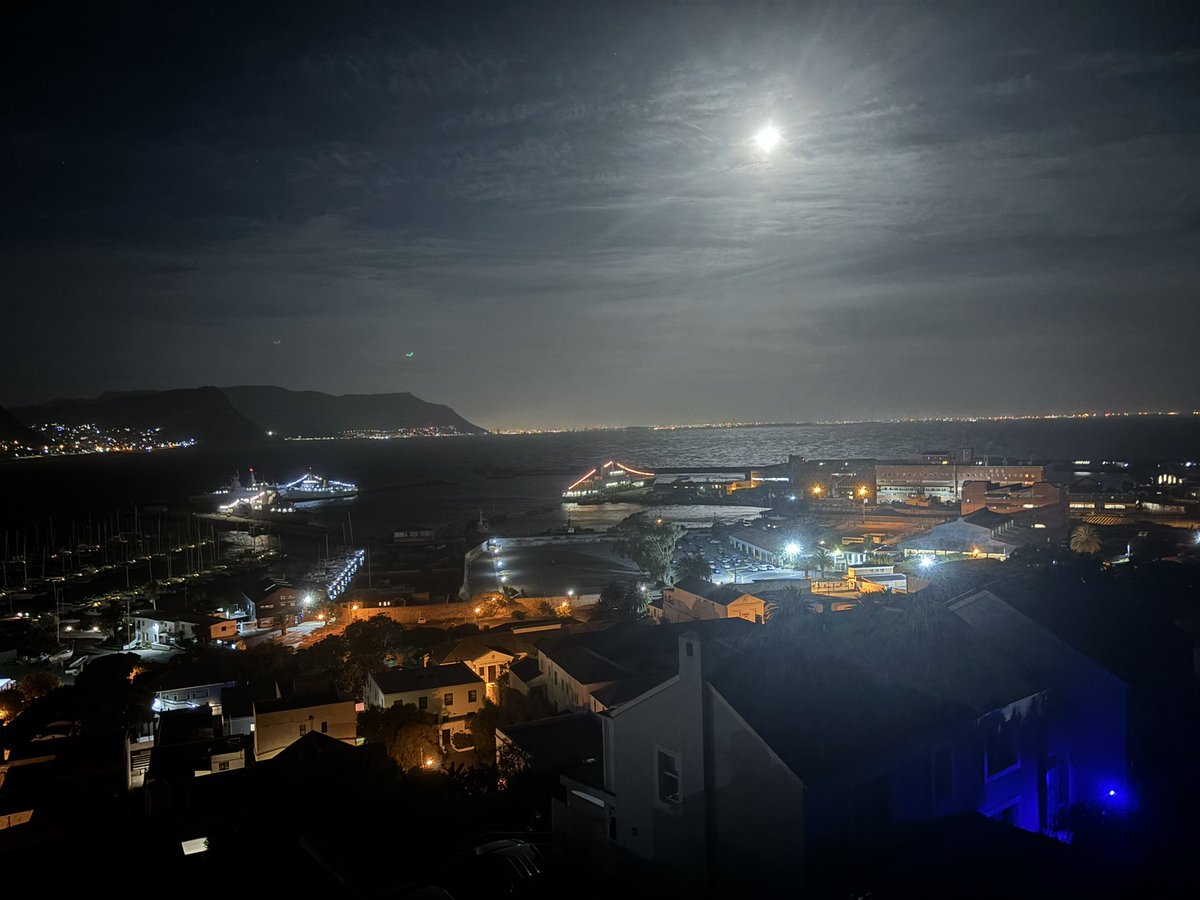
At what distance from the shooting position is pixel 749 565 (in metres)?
15.4

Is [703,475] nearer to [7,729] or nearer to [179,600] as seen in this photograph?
[179,600]

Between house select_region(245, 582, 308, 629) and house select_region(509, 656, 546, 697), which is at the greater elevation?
house select_region(509, 656, 546, 697)

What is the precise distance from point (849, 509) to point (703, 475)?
996 inches

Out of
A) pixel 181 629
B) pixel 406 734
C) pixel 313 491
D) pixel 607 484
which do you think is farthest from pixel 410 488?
pixel 406 734

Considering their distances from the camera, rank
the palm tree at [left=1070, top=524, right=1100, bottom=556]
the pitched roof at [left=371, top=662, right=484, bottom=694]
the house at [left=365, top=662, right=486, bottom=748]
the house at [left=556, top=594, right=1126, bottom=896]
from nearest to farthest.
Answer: the house at [left=556, top=594, right=1126, bottom=896], the house at [left=365, top=662, right=486, bottom=748], the pitched roof at [left=371, top=662, right=484, bottom=694], the palm tree at [left=1070, top=524, right=1100, bottom=556]

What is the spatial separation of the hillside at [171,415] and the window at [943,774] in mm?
159997

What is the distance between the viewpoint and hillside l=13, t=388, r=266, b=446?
150750 millimetres

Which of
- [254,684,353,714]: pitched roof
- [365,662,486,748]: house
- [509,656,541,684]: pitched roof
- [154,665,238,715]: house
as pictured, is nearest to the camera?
[254,684,353,714]: pitched roof

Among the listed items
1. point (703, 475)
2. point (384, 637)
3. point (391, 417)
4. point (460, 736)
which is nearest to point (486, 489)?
point (703, 475)

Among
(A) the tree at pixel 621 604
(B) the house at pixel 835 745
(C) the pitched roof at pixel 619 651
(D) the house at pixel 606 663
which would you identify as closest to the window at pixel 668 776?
(B) the house at pixel 835 745

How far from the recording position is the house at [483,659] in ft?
29.8

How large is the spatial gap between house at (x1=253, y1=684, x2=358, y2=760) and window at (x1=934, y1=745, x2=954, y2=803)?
5.88 meters

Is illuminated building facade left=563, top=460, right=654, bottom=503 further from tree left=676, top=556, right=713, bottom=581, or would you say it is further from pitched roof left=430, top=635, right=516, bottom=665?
pitched roof left=430, top=635, right=516, bottom=665

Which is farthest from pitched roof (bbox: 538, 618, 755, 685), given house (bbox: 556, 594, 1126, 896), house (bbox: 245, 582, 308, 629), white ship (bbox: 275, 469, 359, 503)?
white ship (bbox: 275, 469, 359, 503)
